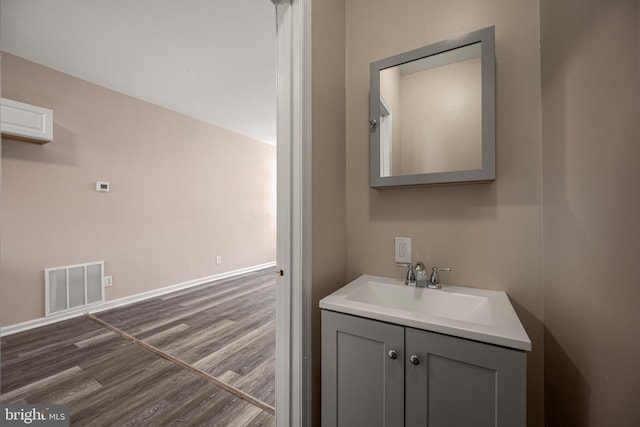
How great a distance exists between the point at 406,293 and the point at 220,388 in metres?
1.38

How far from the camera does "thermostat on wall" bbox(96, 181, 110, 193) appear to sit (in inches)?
116

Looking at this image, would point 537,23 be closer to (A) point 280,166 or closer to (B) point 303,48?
(B) point 303,48

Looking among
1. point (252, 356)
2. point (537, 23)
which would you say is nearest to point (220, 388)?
point (252, 356)

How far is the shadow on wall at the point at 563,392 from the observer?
83 cm

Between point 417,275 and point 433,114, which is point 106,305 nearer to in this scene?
point 417,275

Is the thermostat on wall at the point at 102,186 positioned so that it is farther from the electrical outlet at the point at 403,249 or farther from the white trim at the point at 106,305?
the electrical outlet at the point at 403,249

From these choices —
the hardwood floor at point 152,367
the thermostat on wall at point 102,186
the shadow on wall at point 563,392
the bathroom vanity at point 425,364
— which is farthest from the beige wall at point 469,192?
the thermostat on wall at point 102,186

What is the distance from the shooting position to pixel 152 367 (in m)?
1.85

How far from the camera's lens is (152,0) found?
181cm

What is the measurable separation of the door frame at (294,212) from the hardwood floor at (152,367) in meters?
0.56

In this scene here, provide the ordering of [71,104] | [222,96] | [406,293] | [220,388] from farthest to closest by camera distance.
A: [222,96] → [71,104] → [220,388] → [406,293]

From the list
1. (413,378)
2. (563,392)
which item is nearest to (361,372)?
(413,378)

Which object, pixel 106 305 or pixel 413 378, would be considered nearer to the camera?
pixel 413 378

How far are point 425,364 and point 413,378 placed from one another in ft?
0.21
